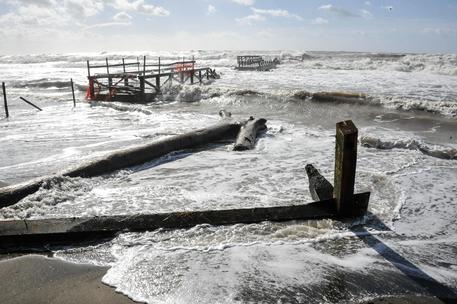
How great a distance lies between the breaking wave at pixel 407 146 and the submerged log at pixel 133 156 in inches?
145

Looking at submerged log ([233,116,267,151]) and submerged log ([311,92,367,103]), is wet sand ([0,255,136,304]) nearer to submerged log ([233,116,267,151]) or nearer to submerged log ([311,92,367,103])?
submerged log ([233,116,267,151])

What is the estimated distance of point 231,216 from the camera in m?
4.73

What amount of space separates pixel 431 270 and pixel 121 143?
26.1 ft

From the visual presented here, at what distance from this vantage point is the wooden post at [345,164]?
180 inches

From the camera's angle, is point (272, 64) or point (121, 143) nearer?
point (121, 143)

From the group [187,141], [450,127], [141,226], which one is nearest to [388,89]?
[450,127]

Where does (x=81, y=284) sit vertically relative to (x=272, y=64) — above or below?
below

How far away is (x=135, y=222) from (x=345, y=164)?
2714mm

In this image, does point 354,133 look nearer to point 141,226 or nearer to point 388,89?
point 141,226

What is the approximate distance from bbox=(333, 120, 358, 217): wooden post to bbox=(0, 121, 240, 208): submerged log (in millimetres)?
4474

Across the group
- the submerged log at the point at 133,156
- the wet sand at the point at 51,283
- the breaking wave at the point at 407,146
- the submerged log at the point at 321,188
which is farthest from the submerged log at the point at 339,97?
the wet sand at the point at 51,283

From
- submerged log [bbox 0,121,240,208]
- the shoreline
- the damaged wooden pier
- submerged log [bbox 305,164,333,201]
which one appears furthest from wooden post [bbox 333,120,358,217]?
submerged log [bbox 0,121,240,208]

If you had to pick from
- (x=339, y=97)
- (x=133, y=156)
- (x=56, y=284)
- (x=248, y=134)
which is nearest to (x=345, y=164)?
(x=56, y=284)

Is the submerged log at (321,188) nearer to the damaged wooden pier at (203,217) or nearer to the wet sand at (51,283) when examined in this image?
the damaged wooden pier at (203,217)
